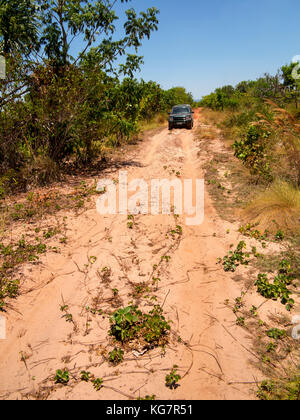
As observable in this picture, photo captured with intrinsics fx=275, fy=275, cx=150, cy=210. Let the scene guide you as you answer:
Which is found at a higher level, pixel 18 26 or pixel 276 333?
pixel 18 26

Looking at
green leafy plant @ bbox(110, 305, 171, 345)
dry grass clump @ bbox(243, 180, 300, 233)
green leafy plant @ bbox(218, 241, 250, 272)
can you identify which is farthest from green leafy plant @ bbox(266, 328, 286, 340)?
dry grass clump @ bbox(243, 180, 300, 233)

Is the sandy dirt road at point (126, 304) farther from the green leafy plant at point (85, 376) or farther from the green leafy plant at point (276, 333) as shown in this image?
the green leafy plant at point (276, 333)

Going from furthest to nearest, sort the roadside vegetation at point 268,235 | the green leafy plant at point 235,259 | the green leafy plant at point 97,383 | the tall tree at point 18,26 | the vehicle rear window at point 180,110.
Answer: the vehicle rear window at point 180,110 < the tall tree at point 18,26 < the green leafy plant at point 235,259 < the roadside vegetation at point 268,235 < the green leafy plant at point 97,383

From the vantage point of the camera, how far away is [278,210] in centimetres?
518

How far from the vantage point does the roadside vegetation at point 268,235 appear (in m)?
2.73

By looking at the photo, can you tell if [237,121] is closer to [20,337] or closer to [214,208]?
[214,208]

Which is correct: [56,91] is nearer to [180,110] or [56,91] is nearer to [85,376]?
[85,376]

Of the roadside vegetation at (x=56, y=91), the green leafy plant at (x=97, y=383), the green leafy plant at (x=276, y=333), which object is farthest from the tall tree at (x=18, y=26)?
the green leafy plant at (x=276, y=333)

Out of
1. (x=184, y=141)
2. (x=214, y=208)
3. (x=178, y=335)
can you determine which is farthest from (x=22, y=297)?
(x=184, y=141)

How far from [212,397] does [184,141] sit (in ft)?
44.1

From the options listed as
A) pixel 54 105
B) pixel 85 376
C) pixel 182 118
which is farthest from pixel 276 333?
pixel 182 118

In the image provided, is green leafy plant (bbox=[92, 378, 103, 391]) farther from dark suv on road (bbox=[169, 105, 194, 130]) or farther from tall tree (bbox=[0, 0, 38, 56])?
dark suv on road (bbox=[169, 105, 194, 130])

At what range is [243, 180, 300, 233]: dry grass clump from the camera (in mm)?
A: 4984

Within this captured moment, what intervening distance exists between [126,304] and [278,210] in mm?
3383
